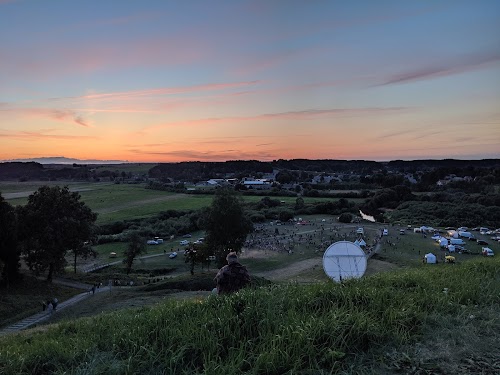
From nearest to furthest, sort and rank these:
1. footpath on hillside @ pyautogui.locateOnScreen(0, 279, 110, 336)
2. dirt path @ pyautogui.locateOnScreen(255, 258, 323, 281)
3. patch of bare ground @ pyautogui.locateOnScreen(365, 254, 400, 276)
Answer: footpath on hillside @ pyautogui.locateOnScreen(0, 279, 110, 336) → patch of bare ground @ pyautogui.locateOnScreen(365, 254, 400, 276) → dirt path @ pyautogui.locateOnScreen(255, 258, 323, 281)

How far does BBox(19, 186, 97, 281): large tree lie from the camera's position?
29078mm

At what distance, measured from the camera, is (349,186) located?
4906 inches

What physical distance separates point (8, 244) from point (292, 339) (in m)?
29.6

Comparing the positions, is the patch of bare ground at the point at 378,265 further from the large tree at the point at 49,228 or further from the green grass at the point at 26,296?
the large tree at the point at 49,228

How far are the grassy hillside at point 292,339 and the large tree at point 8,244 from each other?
2558 cm

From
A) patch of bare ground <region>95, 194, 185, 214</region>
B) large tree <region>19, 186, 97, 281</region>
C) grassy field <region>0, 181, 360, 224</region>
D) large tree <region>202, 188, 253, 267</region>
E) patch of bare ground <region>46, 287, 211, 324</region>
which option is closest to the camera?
patch of bare ground <region>46, 287, 211, 324</region>

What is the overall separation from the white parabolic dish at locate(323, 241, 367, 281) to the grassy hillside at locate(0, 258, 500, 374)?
722 cm

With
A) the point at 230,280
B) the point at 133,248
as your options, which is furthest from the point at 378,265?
the point at 230,280

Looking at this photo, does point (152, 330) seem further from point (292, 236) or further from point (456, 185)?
point (456, 185)

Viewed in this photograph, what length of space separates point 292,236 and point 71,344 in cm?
5547

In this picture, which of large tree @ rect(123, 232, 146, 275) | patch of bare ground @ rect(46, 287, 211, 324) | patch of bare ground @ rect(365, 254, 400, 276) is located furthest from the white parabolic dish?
large tree @ rect(123, 232, 146, 275)

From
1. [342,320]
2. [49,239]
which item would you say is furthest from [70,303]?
[342,320]

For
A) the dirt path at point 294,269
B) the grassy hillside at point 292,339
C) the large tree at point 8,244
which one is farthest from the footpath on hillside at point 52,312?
the dirt path at point 294,269

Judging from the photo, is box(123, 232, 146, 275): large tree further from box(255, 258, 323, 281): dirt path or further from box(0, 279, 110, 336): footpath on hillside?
box(255, 258, 323, 281): dirt path
